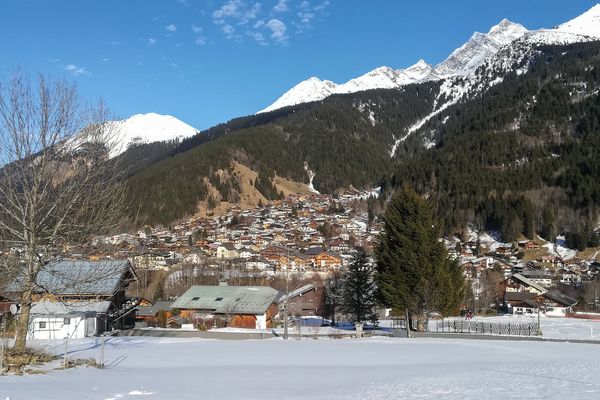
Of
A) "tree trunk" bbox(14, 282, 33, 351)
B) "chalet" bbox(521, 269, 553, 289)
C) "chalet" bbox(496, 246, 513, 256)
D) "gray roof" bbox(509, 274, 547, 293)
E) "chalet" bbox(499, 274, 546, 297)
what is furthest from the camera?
"chalet" bbox(496, 246, 513, 256)

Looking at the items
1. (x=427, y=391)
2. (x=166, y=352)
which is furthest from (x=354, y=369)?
(x=166, y=352)

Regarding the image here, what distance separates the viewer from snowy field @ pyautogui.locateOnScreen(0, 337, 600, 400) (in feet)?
37.2

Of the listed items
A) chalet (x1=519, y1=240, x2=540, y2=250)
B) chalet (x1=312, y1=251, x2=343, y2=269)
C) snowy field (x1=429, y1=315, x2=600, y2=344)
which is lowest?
snowy field (x1=429, y1=315, x2=600, y2=344)

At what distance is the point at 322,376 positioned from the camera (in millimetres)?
15172

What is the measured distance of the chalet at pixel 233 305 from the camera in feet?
165

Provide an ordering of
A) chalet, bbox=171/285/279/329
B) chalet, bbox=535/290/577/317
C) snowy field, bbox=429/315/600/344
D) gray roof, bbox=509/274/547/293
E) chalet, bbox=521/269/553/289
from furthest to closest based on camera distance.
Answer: chalet, bbox=521/269/553/289 → gray roof, bbox=509/274/547/293 → chalet, bbox=535/290/577/317 → chalet, bbox=171/285/279/329 → snowy field, bbox=429/315/600/344

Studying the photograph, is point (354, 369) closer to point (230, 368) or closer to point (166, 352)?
point (230, 368)

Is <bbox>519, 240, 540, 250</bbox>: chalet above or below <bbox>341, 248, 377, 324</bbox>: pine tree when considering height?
above

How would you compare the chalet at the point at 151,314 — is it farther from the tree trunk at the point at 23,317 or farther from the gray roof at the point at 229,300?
the tree trunk at the point at 23,317

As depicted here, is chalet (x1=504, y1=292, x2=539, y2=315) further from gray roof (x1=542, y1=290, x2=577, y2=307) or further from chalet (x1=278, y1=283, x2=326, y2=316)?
chalet (x1=278, y1=283, x2=326, y2=316)

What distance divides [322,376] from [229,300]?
124 ft

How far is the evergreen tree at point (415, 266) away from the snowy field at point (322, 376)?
11.5m

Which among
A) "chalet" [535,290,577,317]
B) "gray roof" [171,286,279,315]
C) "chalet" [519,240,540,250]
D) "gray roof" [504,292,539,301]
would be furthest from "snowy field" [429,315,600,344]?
"chalet" [519,240,540,250]

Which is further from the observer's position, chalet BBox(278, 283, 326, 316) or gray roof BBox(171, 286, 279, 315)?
chalet BBox(278, 283, 326, 316)
